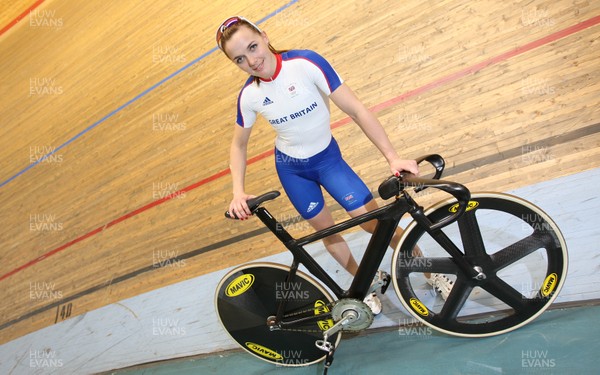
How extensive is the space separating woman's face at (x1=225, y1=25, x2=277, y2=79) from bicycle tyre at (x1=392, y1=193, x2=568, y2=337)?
0.97 meters

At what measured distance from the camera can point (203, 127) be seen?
441cm

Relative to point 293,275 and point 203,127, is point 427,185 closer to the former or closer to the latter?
point 293,275

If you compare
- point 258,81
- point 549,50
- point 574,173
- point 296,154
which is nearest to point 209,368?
point 296,154

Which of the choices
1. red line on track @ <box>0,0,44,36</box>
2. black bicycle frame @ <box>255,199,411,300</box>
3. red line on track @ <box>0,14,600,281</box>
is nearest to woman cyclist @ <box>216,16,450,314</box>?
black bicycle frame @ <box>255,199,411,300</box>

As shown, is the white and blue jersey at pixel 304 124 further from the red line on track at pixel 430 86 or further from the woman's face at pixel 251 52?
the red line on track at pixel 430 86

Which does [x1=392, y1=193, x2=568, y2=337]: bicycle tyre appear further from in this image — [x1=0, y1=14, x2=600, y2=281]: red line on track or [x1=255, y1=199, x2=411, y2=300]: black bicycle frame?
[x1=0, y1=14, x2=600, y2=281]: red line on track

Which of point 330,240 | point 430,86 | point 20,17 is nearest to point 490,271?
point 330,240

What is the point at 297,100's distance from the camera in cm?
181

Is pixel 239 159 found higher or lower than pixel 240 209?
higher

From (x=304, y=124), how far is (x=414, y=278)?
1220 mm

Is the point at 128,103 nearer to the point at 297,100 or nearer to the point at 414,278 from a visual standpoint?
the point at 297,100

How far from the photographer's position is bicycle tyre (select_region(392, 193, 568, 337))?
66.2 inches

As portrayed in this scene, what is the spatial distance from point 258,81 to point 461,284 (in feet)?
4.47

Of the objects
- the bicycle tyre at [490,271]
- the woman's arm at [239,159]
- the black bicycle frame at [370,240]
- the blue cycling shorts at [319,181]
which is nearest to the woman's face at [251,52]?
the woman's arm at [239,159]
